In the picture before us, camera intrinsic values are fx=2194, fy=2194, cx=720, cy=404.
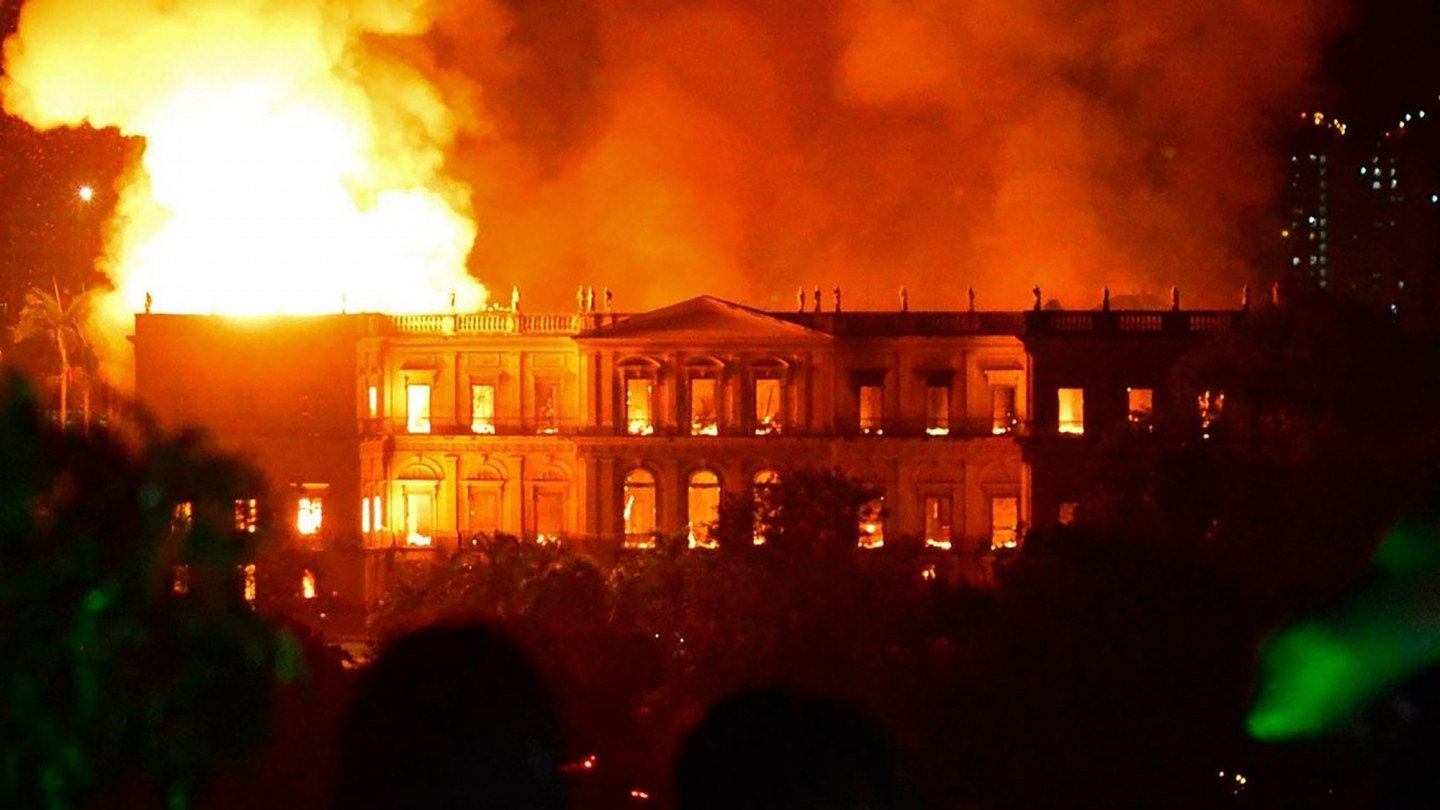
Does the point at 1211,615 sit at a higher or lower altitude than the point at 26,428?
lower

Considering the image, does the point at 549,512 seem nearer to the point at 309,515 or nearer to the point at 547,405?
the point at 547,405

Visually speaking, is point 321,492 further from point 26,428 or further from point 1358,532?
point 26,428

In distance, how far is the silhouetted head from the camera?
4.88 meters

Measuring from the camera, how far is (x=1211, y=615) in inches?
867

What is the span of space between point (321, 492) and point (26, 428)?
1951 inches

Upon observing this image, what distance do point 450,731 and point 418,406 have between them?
54.2m

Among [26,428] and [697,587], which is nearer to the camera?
[26,428]

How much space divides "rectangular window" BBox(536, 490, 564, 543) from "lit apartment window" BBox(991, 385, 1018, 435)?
11.5 metres

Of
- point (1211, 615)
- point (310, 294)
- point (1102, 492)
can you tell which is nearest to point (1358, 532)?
point (1211, 615)

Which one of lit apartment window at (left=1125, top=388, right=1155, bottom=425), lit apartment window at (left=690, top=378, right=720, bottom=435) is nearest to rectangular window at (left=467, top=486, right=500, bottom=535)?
lit apartment window at (left=690, top=378, right=720, bottom=435)

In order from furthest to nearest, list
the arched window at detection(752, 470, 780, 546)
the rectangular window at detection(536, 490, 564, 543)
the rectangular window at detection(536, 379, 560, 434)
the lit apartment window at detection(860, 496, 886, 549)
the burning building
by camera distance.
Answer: the rectangular window at detection(536, 379, 560, 434) < the rectangular window at detection(536, 490, 564, 543) < the burning building < the lit apartment window at detection(860, 496, 886, 549) < the arched window at detection(752, 470, 780, 546)

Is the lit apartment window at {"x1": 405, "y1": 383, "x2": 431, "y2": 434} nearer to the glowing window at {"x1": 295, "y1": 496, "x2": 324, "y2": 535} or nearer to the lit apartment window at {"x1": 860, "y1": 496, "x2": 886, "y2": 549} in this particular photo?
the glowing window at {"x1": 295, "y1": 496, "x2": 324, "y2": 535}

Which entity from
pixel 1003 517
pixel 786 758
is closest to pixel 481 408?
pixel 1003 517

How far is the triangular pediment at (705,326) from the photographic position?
186 feet
